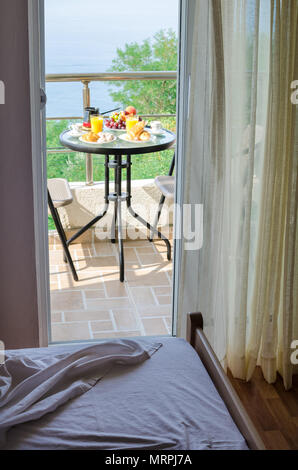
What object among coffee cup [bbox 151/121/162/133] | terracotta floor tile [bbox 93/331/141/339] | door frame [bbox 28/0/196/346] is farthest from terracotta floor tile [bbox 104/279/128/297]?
coffee cup [bbox 151/121/162/133]

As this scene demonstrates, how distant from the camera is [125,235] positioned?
12.6 ft

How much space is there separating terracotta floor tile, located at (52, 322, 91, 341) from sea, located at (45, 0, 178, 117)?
1.38m

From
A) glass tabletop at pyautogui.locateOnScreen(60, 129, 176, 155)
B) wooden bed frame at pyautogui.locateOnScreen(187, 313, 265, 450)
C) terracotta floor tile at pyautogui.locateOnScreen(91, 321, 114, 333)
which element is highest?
glass tabletop at pyautogui.locateOnScreen(60, 129, 176, 155)

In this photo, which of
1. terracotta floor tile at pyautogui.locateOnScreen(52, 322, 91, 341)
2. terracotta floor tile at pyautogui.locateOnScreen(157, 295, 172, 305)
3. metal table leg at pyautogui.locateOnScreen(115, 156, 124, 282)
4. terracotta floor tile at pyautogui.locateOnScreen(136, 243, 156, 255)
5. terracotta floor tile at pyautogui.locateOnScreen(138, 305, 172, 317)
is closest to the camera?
terracotta floor tile at pyautogui.locateOnScreen(52, 322, 91, 341)

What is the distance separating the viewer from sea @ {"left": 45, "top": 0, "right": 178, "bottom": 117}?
11.5ft


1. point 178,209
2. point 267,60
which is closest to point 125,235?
point 178,209

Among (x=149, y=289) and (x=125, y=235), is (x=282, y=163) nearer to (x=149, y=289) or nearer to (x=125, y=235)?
(x=149, y=289)

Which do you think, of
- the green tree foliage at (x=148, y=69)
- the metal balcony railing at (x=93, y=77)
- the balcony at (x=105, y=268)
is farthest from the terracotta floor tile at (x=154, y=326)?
the green tree foliage at (x=148, y=69)

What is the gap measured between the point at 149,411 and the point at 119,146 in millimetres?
1887

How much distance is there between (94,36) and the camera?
12.0ft

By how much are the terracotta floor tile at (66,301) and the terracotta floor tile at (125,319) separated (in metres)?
0.20

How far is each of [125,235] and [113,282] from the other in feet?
1.98

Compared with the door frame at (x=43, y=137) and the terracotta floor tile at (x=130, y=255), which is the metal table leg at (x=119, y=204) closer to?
the terracotta floor tile at (x=130, y=255)

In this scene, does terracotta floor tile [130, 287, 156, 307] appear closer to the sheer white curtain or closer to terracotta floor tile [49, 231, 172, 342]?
terracotta floor tile [49, 231, 172, 342]
